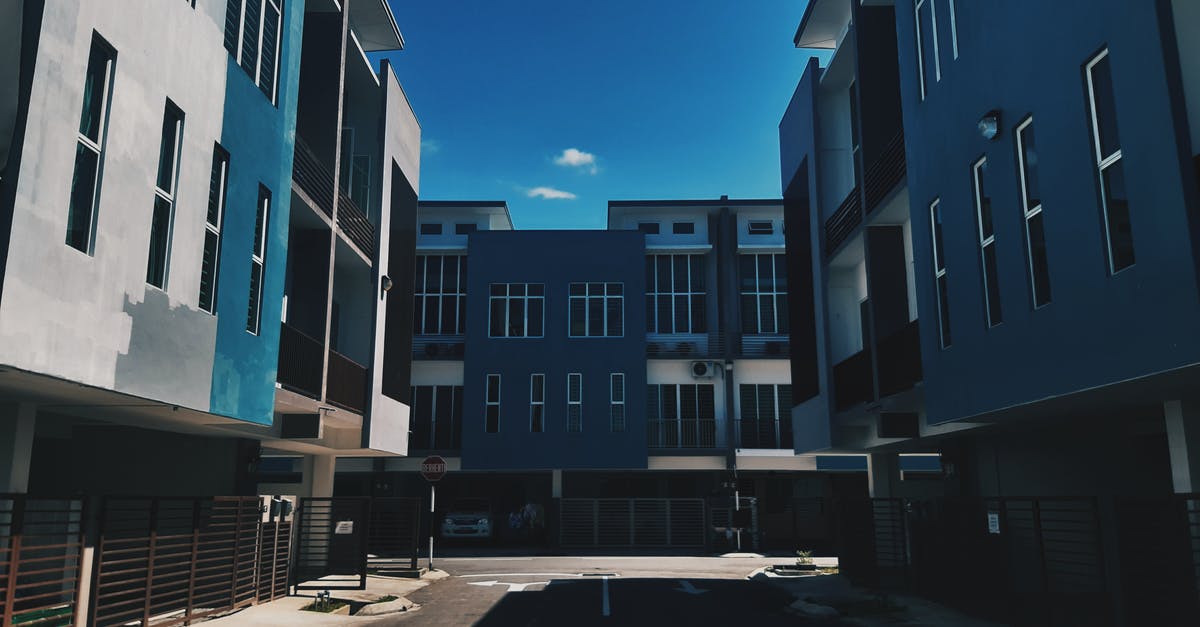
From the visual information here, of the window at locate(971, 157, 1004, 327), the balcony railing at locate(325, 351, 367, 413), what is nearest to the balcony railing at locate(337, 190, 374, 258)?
the balcony railing at locate(325, 351, 367, 413)

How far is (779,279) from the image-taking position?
3866 cm

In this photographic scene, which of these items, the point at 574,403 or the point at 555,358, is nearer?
the point at 574,403

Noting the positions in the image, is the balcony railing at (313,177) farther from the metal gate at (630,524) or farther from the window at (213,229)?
the metal gate at (630,524)

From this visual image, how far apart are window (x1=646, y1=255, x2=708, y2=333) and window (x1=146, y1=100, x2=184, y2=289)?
1089 inches

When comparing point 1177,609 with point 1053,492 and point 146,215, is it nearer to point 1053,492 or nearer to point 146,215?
point 1053,492

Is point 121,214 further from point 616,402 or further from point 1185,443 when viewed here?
point 616,402

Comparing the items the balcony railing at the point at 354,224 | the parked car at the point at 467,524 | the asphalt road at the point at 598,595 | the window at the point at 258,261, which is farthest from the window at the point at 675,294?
the window at the point at 258,261

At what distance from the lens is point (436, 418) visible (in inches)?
1458

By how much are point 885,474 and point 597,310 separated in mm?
15674

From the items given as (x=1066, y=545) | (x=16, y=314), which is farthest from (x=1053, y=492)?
(x=16, y=314)

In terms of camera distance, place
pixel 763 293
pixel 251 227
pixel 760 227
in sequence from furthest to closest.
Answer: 1. pixel 760 227
2. pixel 763 293
3. pixel 251 227

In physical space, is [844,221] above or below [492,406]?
above

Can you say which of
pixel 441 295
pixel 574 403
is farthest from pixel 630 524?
pixel 441 295

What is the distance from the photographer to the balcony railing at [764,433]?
36562 millimetres
